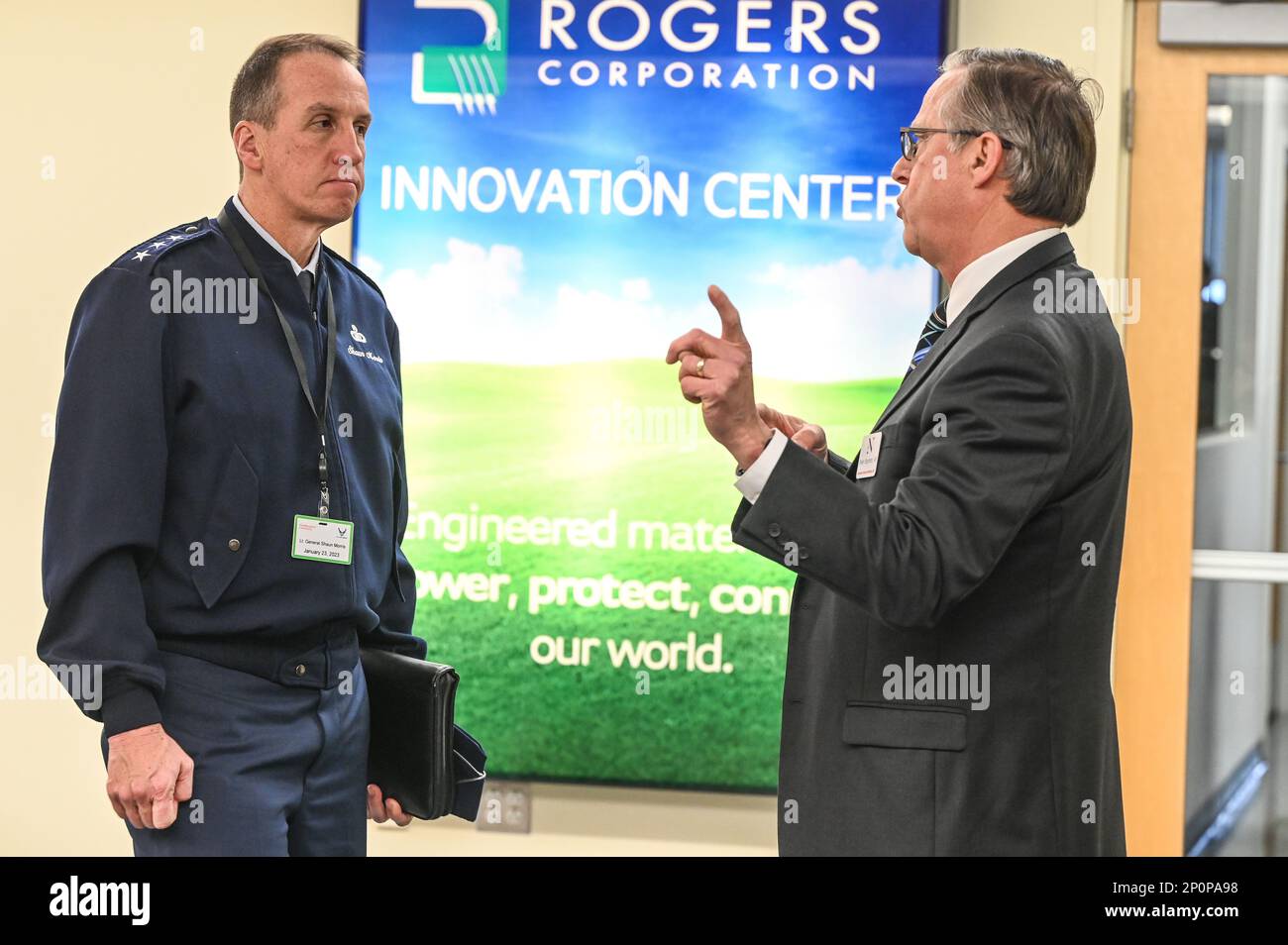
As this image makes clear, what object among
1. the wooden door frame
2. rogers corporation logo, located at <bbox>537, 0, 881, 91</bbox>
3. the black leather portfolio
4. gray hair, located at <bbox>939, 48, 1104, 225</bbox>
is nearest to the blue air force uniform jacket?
the black leather portfolio

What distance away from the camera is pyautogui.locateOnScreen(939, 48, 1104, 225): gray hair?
1704mm

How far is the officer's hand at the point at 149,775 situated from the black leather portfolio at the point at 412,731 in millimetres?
378

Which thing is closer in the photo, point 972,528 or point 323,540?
point 972,528

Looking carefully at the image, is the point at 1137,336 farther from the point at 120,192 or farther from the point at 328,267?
the point at 120,192

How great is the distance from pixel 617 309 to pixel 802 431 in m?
1.44

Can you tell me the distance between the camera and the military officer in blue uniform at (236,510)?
70.0 inches

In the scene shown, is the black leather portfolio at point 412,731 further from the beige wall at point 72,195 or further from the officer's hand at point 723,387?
the beige wall at point 72,195

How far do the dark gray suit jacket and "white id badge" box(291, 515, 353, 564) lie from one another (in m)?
0.70

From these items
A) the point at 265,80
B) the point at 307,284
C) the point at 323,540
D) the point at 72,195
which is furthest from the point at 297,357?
the point at 72,195

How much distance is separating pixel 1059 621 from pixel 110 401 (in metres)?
1.30

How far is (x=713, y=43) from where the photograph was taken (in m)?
3.29

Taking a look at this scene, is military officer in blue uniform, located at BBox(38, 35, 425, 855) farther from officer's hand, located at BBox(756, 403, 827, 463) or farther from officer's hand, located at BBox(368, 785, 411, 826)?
officer's hand, located at BBox(756, 403, 827, 463)

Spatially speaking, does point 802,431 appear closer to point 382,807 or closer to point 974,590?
point 974,590
